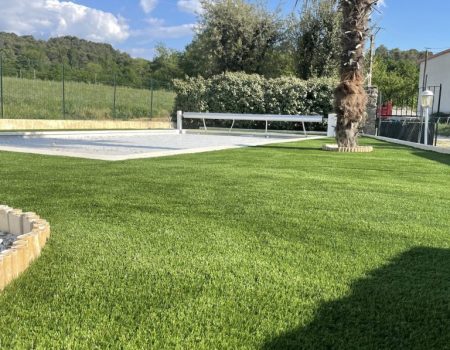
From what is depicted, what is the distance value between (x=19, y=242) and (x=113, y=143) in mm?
8956

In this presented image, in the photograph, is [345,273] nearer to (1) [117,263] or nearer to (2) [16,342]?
(1) [117,263]

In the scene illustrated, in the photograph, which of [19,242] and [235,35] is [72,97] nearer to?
[235,35]

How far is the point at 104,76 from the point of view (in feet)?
74.0

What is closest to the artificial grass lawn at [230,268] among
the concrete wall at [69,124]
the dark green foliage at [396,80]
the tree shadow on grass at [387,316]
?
the tree shadow on grass at [387,316]

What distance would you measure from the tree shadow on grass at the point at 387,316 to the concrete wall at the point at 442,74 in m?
39.7

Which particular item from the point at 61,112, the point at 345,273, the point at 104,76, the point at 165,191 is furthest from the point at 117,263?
the point at 104,76

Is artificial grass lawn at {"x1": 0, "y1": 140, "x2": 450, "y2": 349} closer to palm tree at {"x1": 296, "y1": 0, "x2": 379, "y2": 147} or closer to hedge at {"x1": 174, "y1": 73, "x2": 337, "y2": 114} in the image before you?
palm tree at {"x1": 296, "y1": 0, "x2": 379, "y2": 147}

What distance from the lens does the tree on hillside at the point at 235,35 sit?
26.7 metres

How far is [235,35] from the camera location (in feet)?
88.3

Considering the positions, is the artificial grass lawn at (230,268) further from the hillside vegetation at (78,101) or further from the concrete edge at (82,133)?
the hillside vegetation at (78,101)

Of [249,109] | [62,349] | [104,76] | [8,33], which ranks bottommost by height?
[62,349]

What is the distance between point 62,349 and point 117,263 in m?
0.88

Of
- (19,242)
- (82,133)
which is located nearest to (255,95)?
(82,133)

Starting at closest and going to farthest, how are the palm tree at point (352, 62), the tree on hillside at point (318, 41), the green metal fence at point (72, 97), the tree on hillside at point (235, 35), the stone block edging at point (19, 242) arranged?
the stone block edging at point (19, 242), the palm tree at point (352, 62), the green metal fence at point (72, 97), the tree on hillside at point (318, 41), the tree on hillside at point (235, 35)
